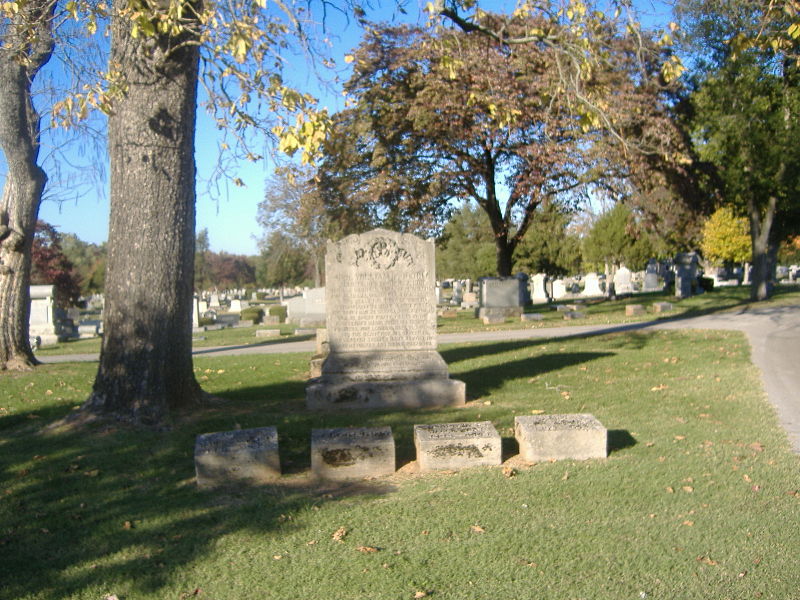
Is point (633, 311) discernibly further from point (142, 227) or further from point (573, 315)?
point (142, 227)

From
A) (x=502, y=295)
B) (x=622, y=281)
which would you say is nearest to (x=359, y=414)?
(x=502, y=295)

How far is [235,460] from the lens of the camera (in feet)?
19.0

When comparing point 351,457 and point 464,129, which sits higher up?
point 464,129

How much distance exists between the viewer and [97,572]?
4117mm

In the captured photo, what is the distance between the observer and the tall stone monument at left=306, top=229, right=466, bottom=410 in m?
9.19

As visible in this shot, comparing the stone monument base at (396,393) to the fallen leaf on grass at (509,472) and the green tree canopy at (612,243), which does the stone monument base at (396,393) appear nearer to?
the fallen leaf on grass at (509,472)

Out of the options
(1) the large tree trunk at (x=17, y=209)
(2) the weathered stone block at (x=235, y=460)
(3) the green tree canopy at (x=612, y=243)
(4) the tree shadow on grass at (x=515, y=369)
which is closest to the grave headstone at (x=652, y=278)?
(3) the green tree canopy at (x=612, y=243)

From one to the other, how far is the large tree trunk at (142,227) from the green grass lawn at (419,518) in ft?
1.77

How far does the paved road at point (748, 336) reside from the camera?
10622mm

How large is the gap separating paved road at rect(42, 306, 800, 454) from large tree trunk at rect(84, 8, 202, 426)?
768 centimetres

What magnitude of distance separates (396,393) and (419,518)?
4133mm

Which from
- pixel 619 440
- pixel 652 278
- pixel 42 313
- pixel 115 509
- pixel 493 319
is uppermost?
pixel 652 278

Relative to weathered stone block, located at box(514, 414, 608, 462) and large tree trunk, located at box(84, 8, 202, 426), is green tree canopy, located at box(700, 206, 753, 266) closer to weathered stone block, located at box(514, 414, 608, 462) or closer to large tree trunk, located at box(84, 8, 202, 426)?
weathered stone block, located at box(514, 414, 608, 462)

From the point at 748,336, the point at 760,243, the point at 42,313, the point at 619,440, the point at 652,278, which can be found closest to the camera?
the point at 619,440
